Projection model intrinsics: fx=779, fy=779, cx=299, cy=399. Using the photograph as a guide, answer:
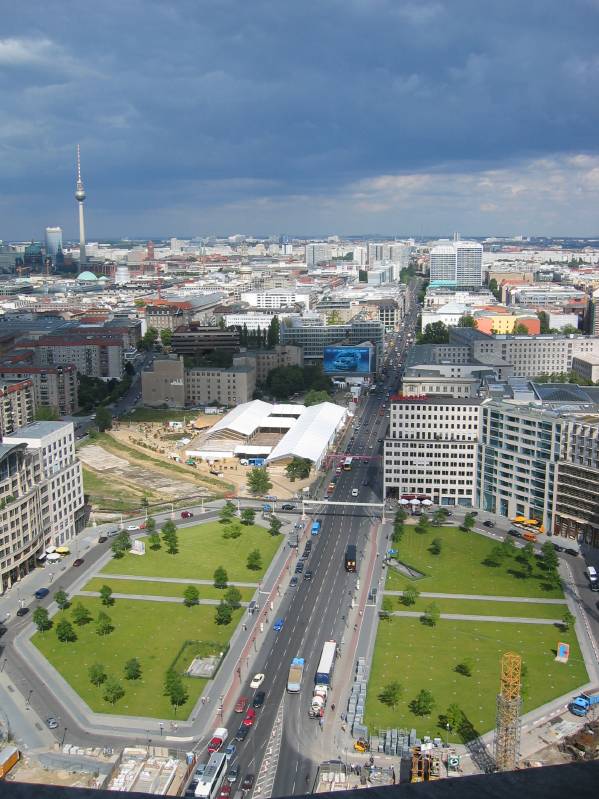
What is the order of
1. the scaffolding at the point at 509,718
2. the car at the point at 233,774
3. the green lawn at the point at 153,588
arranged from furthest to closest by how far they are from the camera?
the green lawn at the point at 153,588
the car at the point at 233,774
the scaffolding at the point at 509,718

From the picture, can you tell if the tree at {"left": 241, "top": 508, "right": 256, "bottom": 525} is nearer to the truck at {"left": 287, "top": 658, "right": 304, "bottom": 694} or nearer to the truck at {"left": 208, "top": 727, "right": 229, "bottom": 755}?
the truck at {"left": 287, "top": 658, "right": 304, "bottom": 694}

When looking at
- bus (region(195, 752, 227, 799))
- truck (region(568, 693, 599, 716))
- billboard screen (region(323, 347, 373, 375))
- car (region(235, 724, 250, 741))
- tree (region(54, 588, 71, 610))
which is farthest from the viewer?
billboard screen (region(323, 347, 373, 375))

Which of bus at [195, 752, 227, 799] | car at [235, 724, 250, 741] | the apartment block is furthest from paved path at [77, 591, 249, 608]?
the apartment block

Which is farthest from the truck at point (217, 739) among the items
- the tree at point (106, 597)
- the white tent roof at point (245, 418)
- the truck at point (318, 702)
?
the white tent roof at point (245, 418)

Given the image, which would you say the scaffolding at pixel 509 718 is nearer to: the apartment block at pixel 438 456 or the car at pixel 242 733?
the car at pixel 242 733

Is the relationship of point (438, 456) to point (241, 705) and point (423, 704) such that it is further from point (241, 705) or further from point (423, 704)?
point (241, 705)

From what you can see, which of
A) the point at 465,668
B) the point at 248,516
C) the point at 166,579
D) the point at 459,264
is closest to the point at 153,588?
the point at 166,579
